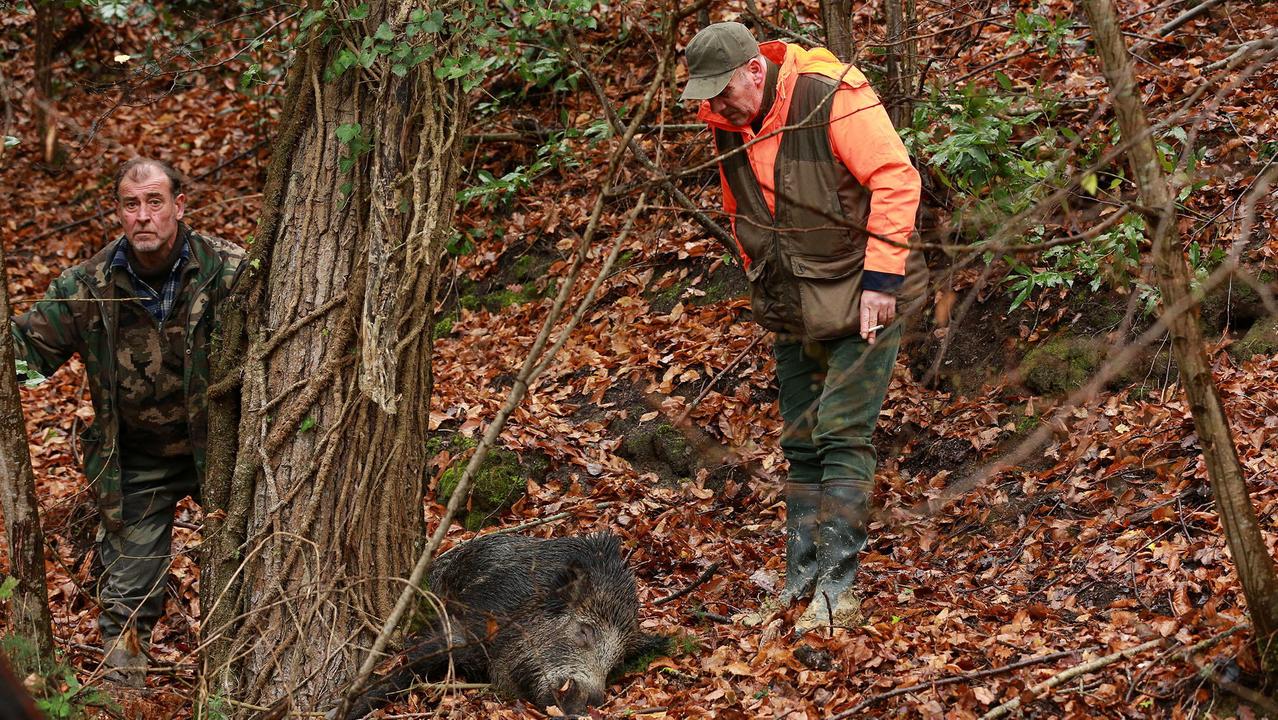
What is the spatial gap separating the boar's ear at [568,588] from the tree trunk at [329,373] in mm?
661

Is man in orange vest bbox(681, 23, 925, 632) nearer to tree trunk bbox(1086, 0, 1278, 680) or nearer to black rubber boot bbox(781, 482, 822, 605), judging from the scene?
black rubber boot bbox(781, 482, 822, 605)

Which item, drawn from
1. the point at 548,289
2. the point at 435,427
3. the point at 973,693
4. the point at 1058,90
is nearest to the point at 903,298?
the point at 973,693

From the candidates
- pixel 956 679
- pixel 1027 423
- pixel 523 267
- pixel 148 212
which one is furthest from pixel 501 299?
pixel 956 679

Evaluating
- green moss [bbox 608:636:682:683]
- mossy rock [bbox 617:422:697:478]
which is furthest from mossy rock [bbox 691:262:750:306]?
green moss [bbox 608:636:682:683]

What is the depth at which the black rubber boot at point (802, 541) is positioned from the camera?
502 cm

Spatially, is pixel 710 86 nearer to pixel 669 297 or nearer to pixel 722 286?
pixel 722 286

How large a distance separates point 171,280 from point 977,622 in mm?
4037

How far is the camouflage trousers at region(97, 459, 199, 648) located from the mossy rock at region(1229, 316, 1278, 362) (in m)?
5.54

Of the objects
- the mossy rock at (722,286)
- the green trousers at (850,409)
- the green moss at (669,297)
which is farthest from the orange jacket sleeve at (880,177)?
the green moss at (669,297)

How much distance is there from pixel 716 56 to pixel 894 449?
299cm

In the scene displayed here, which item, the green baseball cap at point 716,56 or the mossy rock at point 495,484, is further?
the mossy rock at point 495,484

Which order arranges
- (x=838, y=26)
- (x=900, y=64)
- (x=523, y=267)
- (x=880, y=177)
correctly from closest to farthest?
(x=880, y=177)
(x=838, y=26)
(x=900, y=64)
(x=523, y=267)

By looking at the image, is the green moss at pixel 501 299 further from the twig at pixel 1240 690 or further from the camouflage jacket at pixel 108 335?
the twig at pixel 1240 690

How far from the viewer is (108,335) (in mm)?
5371
